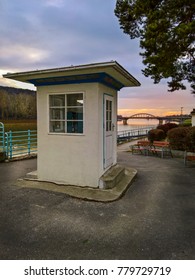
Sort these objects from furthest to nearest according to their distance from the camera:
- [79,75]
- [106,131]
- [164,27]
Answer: [164,27], [106,131], [79,75]

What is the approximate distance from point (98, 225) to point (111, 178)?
1803 mm

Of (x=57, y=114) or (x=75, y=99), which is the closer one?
(x=75, y=99)

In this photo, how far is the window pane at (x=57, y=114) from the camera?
17.7ft

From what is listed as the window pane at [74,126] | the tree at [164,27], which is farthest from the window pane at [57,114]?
the tree at [164,27]

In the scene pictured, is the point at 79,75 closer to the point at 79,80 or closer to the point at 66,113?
the point at 79,80

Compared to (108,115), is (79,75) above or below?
above

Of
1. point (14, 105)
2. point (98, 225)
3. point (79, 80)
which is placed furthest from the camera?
point (14, 105)

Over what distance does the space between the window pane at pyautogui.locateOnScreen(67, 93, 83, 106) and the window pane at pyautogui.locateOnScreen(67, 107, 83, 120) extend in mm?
130

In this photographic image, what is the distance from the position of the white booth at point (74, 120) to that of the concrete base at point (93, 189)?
0.19m

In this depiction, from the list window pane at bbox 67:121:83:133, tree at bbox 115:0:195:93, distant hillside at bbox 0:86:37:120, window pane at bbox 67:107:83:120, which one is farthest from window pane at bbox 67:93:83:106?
distant hillside at bbox 0:86:37:120

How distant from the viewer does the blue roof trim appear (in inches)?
190

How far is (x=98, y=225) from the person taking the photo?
3385 millimetres

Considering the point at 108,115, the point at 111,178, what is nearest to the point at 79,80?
the point at 108,115

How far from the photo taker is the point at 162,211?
4.00 m
